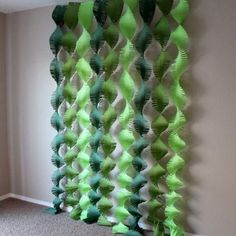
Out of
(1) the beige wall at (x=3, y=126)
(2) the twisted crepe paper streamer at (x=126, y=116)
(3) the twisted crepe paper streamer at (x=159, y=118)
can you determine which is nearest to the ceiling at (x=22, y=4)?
(1) the beige wall at (x=3, y=126)

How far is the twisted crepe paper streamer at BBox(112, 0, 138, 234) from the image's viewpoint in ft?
7.84

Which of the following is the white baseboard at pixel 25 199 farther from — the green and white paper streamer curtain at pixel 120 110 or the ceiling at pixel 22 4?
the ceiling at pixel 22 4

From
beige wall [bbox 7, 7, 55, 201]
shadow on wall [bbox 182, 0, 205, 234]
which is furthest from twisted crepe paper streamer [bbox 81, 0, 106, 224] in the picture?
shadow on wall [bbox 182, 0, 205, 234]

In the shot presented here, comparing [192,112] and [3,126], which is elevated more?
[192,112]

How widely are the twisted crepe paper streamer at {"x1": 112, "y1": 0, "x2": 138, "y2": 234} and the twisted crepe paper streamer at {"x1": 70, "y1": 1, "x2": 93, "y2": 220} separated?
34 centimetres

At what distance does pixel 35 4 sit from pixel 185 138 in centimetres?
194

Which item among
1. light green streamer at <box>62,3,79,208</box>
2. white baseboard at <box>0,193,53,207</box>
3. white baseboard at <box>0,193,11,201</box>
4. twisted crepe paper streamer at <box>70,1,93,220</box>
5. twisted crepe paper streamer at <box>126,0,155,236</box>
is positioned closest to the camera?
twisted crepe paper streamer at <box>126,0,155,236</box>

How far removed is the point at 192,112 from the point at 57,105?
1.27 meters

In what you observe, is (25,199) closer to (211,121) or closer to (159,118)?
(159,118)

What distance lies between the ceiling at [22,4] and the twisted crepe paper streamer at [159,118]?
3.38 ft

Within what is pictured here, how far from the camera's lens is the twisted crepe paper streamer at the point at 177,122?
2.24 m

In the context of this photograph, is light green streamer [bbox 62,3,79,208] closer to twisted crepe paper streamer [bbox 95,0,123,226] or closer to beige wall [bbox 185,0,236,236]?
twisted crepe paper streamer [bbox 95,0,123,226]

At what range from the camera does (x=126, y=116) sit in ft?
8.05

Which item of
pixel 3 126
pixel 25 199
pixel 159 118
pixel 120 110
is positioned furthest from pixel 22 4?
pixel 25 199
